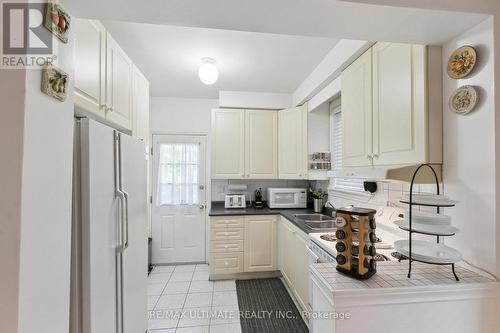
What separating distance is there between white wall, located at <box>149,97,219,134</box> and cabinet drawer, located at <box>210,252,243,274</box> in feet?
6.22

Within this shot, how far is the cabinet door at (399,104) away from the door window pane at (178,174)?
273cm

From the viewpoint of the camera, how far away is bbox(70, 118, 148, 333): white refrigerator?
3.76 feet

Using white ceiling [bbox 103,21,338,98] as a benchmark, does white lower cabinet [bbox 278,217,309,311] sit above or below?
below

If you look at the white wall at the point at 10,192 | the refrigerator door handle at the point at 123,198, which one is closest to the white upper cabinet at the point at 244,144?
the refrigerator door handle at the point at 123,198

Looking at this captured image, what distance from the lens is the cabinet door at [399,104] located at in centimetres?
126

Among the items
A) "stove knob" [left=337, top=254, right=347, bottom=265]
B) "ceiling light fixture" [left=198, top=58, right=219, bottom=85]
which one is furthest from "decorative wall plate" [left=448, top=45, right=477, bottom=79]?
"ceiling light fixture" [left=198, top=58, right=219, bottom=85]

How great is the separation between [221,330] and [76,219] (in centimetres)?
170

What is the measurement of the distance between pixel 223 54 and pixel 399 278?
223cm

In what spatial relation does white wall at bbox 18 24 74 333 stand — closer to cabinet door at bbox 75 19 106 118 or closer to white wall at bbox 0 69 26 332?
white wall at bbox 0 69 26 332

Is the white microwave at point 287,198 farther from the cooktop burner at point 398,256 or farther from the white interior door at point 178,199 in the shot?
the cooktop burner at point 398,256

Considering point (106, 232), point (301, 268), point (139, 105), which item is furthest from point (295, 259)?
point (139, 105)

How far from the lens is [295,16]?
1.07m

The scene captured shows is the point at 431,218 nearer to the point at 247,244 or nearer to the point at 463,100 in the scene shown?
the point at 463,100

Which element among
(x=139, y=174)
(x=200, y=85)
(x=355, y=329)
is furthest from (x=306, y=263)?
(x=200, y=85)
